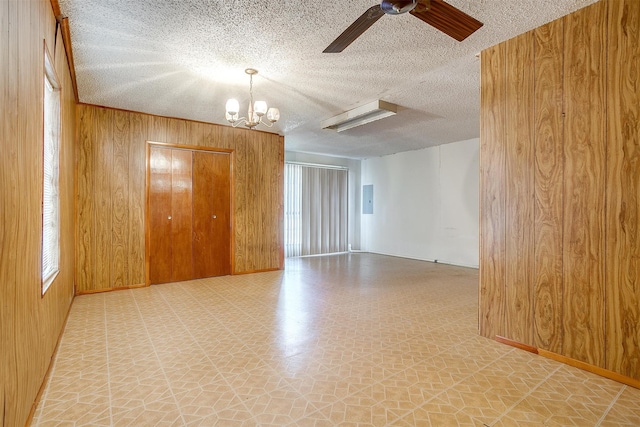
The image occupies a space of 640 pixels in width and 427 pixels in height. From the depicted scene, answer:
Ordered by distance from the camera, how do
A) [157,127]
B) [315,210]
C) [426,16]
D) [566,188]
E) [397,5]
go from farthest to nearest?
1. [315,210]
2. [157,127]
3. [566,188]
4. [426,16]
5. [397,5]

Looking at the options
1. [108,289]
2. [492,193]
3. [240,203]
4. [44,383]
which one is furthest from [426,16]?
[108,289]

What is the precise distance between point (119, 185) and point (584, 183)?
5.35 metres

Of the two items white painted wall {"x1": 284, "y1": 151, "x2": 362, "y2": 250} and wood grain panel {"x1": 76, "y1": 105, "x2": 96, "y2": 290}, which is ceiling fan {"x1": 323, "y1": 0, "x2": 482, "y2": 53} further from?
white painted wall {"x1": 284, "y1": 151, "x2": 362, "y2": 250}

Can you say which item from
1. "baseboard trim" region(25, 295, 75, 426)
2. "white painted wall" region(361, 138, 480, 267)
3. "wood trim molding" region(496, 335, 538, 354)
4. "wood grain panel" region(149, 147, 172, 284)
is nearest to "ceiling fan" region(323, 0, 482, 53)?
"wood trim molding" region(496, 335, 538, 354)

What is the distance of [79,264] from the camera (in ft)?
14.2

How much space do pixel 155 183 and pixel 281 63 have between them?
2973 mm

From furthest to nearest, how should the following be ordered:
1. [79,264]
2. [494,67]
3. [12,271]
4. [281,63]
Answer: [79,264]
[281,63]
[494,67]
[12,271]

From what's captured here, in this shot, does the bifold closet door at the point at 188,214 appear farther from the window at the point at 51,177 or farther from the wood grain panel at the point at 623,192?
the wood grain panel at the point at 623,192

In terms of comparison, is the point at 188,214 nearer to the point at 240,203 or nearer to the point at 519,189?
the point at 240,203

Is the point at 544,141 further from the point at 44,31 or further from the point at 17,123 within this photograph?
the point at 44,31

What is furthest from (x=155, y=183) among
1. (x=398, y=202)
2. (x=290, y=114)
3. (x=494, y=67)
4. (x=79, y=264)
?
(x=398, y=202)

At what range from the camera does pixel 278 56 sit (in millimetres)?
3014

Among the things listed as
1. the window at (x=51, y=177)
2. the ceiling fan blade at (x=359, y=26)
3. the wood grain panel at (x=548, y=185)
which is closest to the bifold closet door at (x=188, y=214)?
the window at (x=51, y=177)

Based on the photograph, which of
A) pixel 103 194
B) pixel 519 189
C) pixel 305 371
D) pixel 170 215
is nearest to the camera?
pixel 305 371
